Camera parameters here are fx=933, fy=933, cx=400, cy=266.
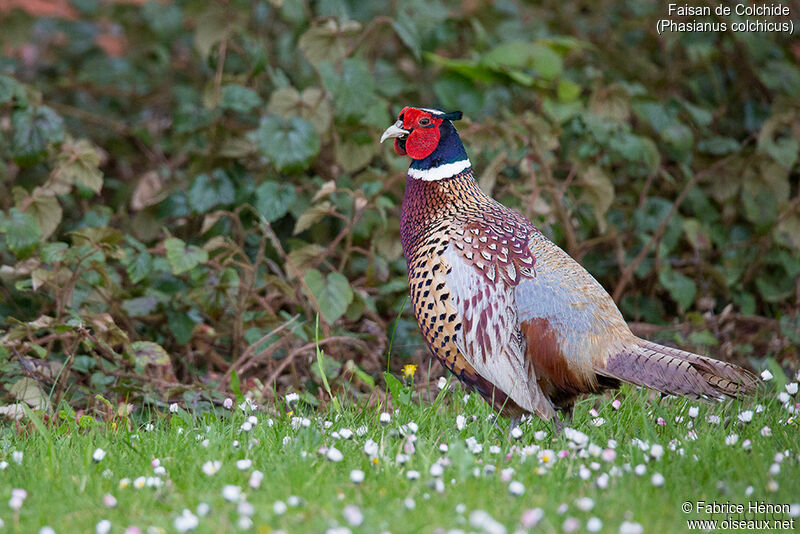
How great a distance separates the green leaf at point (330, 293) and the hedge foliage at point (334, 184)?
11 millimetres

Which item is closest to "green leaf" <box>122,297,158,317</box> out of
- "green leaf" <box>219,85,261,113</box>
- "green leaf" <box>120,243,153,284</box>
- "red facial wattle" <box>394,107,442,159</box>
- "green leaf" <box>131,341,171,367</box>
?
"green leaf" <box>120,243,153,284</box>

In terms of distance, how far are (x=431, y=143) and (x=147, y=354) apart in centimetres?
156

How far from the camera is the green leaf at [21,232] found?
4.19m

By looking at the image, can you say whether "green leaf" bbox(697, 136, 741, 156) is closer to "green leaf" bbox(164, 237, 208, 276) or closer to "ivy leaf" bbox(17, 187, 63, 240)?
"green leaf" bbox(164, 237, 208, 276)

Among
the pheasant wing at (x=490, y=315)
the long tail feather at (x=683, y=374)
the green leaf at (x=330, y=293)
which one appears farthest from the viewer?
the green leaf at (x=330, y=293)

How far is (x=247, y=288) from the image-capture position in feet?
14.6

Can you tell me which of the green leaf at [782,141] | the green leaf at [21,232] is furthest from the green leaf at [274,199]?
the green leaf at [782,141]

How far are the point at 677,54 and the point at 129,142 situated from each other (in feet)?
12.4

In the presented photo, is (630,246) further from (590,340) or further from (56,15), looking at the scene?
(56,15)

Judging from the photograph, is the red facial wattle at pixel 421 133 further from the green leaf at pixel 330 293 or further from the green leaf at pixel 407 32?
the green leaf at pixel 407 32

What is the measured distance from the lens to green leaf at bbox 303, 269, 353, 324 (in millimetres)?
4289

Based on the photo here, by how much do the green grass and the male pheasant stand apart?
190 millimetres

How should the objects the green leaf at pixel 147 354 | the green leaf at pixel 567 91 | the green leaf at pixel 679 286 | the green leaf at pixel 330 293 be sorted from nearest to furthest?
the green leaf at pixel 147 354 → the green leaf at pixel 330 293 → the green leaf at pixel 679 286 → the green leaf at pixel 567 91

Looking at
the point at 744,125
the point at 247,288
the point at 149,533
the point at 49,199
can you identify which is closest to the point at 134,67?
the point at 49,199
